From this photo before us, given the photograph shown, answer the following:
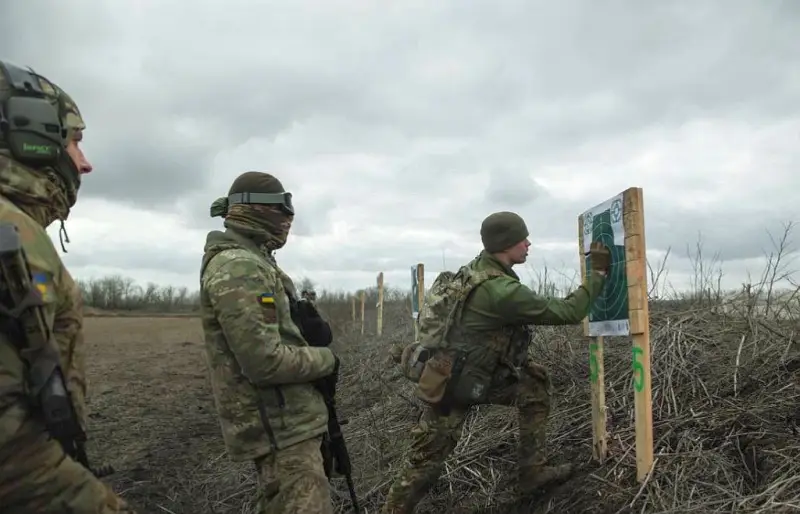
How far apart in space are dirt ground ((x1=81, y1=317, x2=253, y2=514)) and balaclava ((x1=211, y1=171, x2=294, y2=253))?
2.89 metres

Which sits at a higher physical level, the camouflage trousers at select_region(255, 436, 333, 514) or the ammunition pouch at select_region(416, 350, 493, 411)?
the ammunition pouch at select_region(416, 350, 493, 411)

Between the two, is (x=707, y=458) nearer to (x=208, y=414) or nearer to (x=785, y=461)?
(x=785, y=461)

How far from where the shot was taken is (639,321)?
396 cm

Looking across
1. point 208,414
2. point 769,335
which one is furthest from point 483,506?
point 208,414

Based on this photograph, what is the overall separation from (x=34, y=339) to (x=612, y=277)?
3.45 m

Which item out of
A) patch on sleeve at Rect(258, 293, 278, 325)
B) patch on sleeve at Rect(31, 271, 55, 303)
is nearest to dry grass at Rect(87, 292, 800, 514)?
patch on sleeve at Rect(258, 293, 278, 325)

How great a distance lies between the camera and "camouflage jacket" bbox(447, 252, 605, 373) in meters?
4.07

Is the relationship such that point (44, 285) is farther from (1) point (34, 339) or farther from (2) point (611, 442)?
(2) point (611, 442)

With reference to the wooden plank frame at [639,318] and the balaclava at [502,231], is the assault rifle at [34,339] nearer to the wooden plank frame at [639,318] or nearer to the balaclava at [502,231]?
the balaclava at [502,231]

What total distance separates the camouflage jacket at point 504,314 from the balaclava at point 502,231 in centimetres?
9

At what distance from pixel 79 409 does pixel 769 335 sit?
16.4ft

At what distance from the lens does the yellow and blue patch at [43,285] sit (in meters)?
2.15

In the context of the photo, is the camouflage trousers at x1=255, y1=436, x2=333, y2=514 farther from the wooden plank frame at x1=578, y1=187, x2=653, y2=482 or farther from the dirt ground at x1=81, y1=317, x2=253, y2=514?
the dirt ground at x1=81, y1=317, x2=253, y2=514

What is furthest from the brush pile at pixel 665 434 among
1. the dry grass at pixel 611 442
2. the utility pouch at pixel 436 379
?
the utility pouch at pixel 436 379
